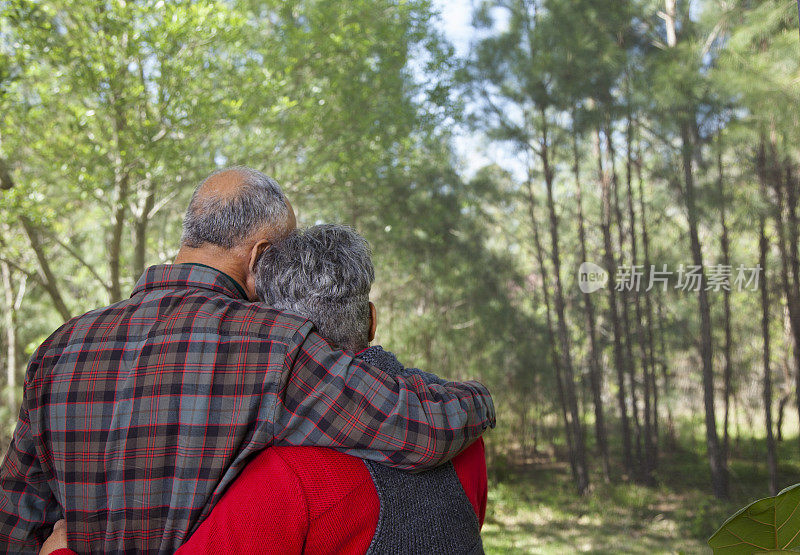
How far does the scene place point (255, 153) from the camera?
385 cm

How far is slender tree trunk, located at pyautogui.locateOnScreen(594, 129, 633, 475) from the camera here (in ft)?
9.27

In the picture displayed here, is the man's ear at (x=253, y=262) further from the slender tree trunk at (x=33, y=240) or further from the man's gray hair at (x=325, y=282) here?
the slender tree trunk at (x=33, y=240)

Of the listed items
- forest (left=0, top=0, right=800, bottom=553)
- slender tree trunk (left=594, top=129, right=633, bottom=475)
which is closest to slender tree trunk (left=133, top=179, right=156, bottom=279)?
forest (left=0, top=0, right=800, bottom=553)

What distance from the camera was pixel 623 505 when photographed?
9.27 feet

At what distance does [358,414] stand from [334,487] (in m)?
0.11

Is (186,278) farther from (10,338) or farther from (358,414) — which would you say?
(10,338)

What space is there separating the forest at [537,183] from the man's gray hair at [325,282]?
2015 millimetres

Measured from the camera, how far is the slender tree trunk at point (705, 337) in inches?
102

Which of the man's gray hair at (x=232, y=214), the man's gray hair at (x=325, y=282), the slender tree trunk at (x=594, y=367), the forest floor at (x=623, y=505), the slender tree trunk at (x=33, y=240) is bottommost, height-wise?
the forest floor at (x=623, y=505)

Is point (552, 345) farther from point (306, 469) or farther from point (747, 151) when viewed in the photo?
point (306, 469)

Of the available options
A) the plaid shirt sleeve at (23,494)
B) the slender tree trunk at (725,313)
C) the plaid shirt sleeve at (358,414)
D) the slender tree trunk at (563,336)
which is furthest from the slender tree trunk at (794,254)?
the plaid shirt sleeve at (23,494)

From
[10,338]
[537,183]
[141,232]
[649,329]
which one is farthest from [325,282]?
[10,338]

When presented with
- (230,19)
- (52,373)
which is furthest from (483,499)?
(230,19)

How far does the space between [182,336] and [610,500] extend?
97.7 inches
